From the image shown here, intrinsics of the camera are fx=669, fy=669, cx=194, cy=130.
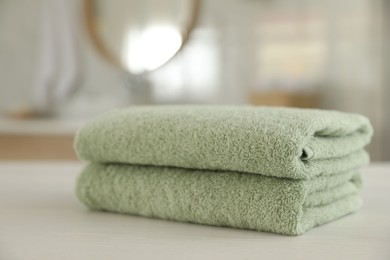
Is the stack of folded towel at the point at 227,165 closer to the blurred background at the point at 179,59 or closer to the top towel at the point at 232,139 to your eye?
the top towel at the point at 232,139

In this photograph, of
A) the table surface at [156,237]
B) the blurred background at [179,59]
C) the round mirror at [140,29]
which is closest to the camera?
the table surface at [156,237]

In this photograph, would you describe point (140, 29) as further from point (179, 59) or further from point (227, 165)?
point (227, 165)

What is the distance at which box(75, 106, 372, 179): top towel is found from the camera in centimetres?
61

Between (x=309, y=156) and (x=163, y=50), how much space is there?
6.02 ft

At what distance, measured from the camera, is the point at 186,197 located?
2.20 ft

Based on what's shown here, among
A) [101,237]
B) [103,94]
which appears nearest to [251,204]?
[101,237]

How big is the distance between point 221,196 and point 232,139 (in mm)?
61

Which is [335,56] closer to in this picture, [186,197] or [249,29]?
[249,29]

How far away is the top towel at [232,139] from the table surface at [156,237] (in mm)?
60

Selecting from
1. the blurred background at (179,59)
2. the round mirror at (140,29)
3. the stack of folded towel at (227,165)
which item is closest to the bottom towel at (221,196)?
the stack of folded towel at (227,165)

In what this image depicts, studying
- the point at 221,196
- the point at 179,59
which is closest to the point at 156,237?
the point at 221,196

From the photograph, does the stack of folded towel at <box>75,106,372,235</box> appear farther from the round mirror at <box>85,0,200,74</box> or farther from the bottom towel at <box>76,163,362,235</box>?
the round mirror at <box>85,0,200,74</box>

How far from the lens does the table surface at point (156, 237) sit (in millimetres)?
543

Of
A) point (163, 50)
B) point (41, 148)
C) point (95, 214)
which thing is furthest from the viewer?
point (163, 50)
